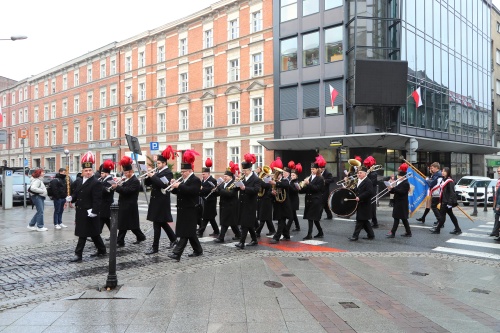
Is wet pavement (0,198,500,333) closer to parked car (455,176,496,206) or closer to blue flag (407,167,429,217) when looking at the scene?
blue flag (407,167,429,217)

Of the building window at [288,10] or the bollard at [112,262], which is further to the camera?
the building window at [288,10]

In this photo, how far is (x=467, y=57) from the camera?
33750mm

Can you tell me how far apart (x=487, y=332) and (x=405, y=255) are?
154 inches

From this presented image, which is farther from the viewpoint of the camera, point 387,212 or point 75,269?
point 387,212

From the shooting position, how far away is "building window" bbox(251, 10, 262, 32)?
2884 cm

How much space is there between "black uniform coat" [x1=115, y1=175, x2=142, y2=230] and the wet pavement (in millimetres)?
555

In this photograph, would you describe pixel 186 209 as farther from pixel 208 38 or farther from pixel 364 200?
pixel 208 38

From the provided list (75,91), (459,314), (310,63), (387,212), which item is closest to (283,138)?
(310,63)

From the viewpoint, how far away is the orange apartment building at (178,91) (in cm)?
2914

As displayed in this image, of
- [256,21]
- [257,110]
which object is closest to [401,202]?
[257,110]

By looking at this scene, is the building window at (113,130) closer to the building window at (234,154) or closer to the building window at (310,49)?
the building window at (234,154)

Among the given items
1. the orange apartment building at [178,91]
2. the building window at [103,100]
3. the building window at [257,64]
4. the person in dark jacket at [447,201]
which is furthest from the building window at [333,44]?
the building window at [103,100]

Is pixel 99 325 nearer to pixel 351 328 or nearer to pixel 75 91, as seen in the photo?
pixel 351 328

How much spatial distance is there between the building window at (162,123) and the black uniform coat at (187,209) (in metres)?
29.1
